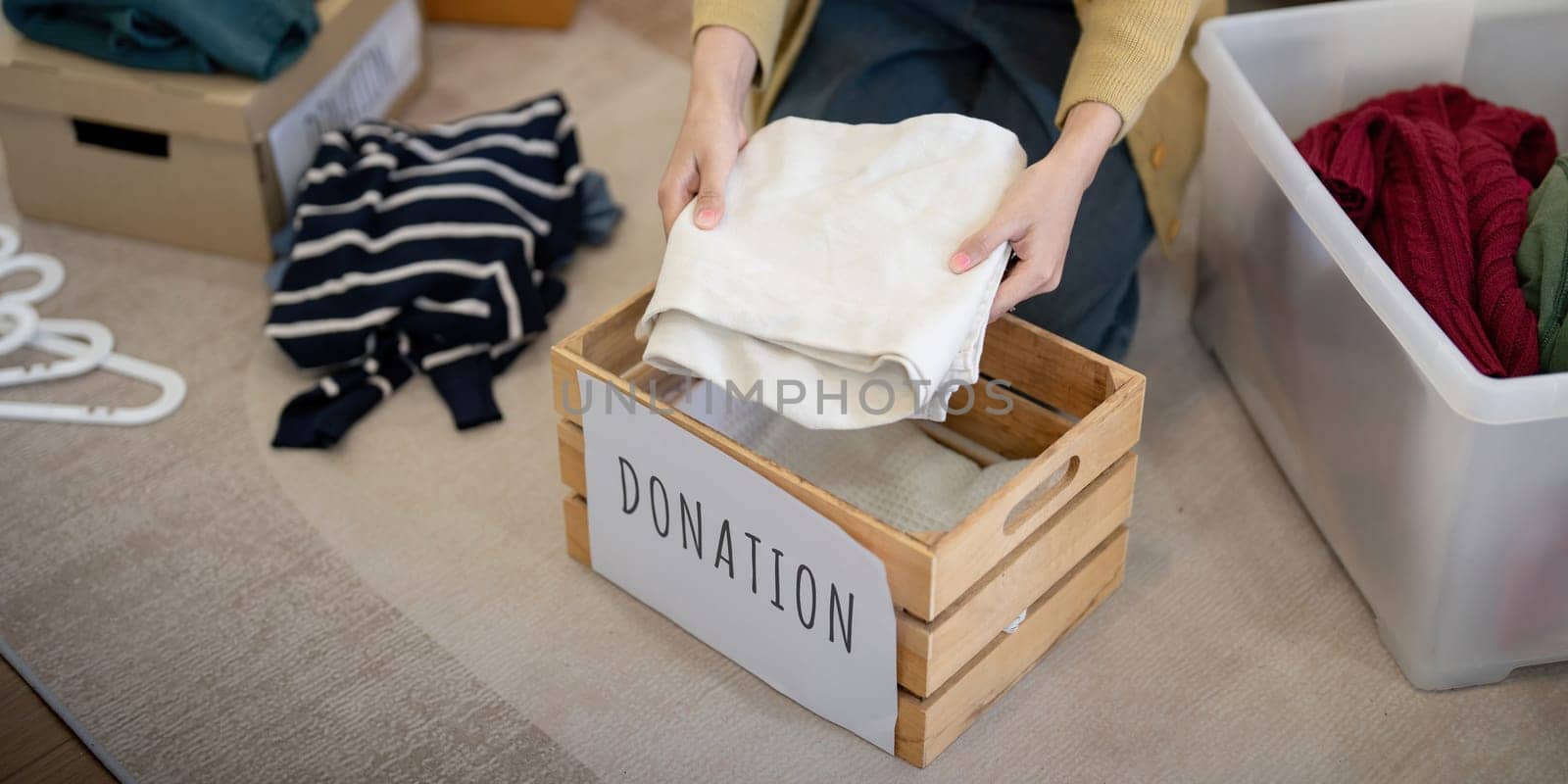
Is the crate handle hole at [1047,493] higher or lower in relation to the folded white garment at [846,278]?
lower

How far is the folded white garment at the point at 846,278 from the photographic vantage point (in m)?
0.90

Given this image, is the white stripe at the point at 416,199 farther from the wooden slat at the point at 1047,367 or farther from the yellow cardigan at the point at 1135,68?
the wooden slat at the point at 1047,367

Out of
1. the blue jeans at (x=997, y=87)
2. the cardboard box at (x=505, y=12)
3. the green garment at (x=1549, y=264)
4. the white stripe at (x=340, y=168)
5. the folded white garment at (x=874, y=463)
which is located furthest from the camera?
the cardboard box at (x=505, y=12)

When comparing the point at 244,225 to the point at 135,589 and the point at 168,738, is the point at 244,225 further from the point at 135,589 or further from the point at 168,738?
the point at 168,738

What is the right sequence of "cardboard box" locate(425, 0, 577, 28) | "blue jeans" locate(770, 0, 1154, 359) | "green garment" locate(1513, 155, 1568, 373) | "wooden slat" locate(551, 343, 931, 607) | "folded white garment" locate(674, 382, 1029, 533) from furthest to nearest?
"cardboard box" locate(425, 0, 577, 28)
"blue jeans" locate(770, 0, 1154, 359)
"folded white garment" locate(674, 382, 1029, 533)
"green garment" locate(1513, 155, 1568, 373)
"wooden slat" locate(551, 343, 931, 607)

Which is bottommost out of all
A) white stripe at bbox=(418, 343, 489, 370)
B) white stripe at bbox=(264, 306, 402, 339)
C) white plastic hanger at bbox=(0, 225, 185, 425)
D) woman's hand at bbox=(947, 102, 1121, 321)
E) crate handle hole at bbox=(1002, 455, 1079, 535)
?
white plastic hanger at bbox=(0, 225, 185, 425)

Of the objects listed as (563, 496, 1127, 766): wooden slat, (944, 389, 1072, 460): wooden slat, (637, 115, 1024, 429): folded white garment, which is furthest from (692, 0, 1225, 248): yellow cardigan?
(563, 496, 1127, 766): wooden slat

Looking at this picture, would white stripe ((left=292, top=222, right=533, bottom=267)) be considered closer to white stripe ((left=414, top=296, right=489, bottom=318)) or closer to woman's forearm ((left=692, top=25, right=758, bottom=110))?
white stripe ((left=414, top=296, right=489, bottom=318))

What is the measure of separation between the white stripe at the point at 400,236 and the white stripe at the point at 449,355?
11cm

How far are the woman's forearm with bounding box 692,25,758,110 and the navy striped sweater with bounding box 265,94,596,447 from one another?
35 centimetres

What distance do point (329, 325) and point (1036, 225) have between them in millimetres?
701

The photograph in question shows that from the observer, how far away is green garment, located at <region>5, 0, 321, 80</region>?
137cm

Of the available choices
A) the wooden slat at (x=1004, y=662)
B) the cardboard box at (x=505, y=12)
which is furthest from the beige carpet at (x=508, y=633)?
the cardboard box at (x=505, y=12)

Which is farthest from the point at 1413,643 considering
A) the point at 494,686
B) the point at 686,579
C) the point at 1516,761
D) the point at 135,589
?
the point at 135,589
